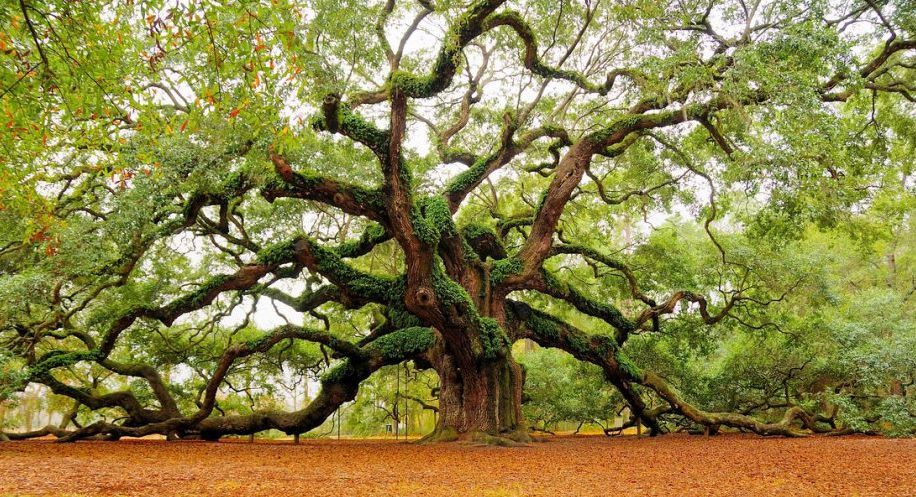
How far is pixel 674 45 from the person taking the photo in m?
8.63

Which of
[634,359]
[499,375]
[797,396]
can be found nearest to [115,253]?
[499,375]

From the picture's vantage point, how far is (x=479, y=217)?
1397cm

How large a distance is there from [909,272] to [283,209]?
852 inches

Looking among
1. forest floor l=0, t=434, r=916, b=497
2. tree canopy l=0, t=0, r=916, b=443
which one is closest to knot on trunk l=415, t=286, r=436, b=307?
tree canopy l=0, t=0, r=916, b=443

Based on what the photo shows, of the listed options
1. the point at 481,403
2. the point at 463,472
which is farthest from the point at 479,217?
the point at 463,472

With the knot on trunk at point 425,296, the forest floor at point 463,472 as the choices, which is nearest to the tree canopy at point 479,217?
the knot on trunk at point 425,296

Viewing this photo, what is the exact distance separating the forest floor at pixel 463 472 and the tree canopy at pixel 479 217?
2.07m

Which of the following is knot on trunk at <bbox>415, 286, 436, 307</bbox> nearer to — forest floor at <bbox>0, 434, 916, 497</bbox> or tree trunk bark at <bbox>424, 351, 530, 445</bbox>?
tree trunk bark at <bbox>424, 351, 530, 445</bbox>

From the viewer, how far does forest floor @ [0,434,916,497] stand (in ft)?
14.5

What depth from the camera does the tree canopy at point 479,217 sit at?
285 inches

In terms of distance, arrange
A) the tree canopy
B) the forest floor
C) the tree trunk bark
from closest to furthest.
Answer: the forest floor < the tree canopy < the tree trunk bark

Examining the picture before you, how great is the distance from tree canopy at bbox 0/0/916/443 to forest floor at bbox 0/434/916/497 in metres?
2.07

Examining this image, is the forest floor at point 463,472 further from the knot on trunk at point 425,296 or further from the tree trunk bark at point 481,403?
the knot on trunk at point 425,296

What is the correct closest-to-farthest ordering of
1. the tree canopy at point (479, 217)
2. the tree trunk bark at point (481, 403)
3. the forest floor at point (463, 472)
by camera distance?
the forest floor at point (463, 472)
the tree canopy at point (479, 217)
the tree trunk bark at point (481, 403)
